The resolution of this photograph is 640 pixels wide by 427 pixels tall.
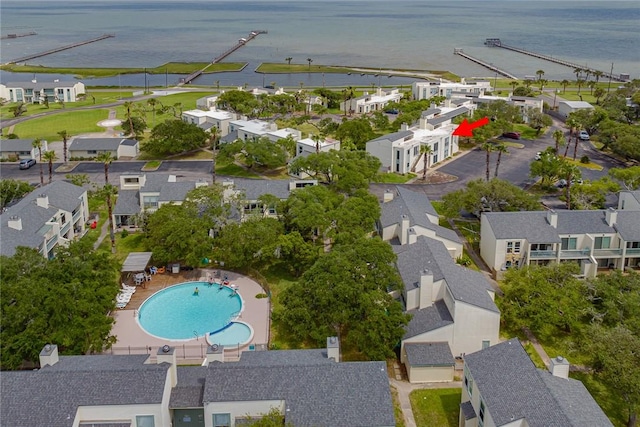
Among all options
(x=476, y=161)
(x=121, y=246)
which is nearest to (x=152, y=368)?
(x=121, y=246)

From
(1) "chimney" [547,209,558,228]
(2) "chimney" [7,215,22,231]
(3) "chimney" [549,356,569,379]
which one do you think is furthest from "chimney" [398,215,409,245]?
(2) "chimney" [7,215,22,231]

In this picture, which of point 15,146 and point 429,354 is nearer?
point 429,354

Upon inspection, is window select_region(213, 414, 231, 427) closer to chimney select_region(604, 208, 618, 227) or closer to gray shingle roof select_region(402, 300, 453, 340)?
gray shingle roof select_region(402, 300, 453, 340)

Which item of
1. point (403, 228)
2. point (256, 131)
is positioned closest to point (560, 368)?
point (403, 228)

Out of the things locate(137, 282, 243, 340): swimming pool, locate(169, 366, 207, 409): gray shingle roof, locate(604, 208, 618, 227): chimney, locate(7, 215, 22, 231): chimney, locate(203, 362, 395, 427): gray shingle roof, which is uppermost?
locate(604, 208, 618, 227): chimney

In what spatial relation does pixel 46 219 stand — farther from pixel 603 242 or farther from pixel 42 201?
pixel 603 242

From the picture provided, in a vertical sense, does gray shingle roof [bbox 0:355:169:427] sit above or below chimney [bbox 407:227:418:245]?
below
